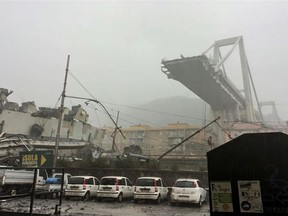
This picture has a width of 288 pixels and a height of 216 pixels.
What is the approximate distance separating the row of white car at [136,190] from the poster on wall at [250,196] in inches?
417

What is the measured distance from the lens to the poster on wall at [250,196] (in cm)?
528

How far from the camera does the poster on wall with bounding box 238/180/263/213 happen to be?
5281mm

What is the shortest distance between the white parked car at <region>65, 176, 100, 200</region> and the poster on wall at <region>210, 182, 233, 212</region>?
13526 millimetres

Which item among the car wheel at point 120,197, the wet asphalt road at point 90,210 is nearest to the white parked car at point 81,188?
the wet asphalt road at point 90,210

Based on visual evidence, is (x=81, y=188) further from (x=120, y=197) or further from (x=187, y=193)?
(x=187, y=193)

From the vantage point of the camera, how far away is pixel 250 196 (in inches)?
211

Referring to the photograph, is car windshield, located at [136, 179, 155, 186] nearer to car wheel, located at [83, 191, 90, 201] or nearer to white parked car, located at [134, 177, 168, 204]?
white parked car, located at [134, 177, 168, 204]

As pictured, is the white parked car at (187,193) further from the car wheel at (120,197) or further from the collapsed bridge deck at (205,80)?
the collapsed bridge deck at (205,80)

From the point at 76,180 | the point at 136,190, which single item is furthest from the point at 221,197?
the point at 76,180

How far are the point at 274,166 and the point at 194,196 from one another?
10749 millimetres

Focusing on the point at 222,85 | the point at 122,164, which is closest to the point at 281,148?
the point at 122,164

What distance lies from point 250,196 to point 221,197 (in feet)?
1.72

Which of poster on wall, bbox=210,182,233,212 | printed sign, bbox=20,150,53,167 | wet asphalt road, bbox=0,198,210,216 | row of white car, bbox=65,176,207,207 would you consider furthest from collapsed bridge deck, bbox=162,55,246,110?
poster on wall, bbox=210,182,233,212

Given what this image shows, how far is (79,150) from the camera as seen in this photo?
1716 inches
